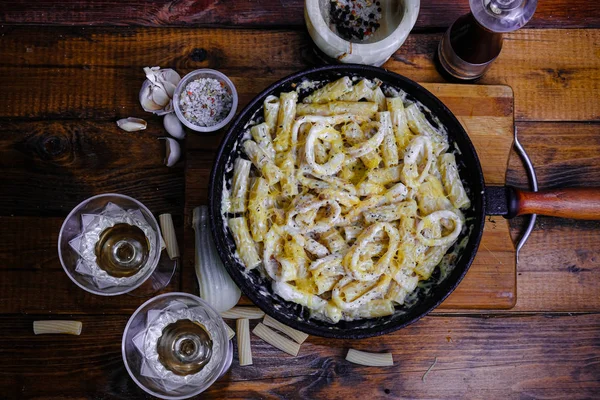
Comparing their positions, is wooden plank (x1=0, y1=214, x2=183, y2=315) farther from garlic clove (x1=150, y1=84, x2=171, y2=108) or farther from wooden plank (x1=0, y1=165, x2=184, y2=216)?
garlic clove (x1=150, y1=84, x2=171, y2=108)

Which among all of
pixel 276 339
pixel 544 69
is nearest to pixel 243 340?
pixel 276 339

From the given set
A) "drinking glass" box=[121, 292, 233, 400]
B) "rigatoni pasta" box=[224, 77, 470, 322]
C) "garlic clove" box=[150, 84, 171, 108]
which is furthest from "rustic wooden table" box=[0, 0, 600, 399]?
"rigatoni pasta" box=[224, 77, 470, 322]

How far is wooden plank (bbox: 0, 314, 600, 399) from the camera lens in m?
2.17

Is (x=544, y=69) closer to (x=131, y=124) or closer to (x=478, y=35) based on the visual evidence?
(x=478, y=35)

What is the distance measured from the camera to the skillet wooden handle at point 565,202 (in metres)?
1.99

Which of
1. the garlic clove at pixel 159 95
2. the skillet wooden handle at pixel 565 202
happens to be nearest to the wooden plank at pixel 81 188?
the garlic clove at pixel 159 95

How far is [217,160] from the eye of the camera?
187 centimetres

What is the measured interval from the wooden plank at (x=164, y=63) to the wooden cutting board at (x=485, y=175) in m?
0.12

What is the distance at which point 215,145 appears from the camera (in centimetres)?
214

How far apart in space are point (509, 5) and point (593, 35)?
1.98ft

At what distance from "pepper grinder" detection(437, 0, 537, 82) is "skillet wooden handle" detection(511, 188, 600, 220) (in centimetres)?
52

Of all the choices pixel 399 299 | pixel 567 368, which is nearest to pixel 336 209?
pixel 399 299

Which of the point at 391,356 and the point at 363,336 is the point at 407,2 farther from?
the point at 391,356

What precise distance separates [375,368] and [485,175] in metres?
0.87
